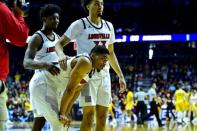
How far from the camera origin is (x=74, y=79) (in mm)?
5188

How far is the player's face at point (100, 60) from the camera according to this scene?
5.45m

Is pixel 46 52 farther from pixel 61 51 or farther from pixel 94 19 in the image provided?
pixel 94 19

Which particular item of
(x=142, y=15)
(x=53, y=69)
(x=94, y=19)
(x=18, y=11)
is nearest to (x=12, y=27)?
(x=18, y=11)

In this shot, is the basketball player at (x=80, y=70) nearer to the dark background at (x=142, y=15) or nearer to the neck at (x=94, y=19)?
the neck at (x=94, y=19)

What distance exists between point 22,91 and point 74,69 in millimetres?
21525

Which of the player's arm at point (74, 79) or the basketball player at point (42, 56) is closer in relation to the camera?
the player's arm at point (74, 79)

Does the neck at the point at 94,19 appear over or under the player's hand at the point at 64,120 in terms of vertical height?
over

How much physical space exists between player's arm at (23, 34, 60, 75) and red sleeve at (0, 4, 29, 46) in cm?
91

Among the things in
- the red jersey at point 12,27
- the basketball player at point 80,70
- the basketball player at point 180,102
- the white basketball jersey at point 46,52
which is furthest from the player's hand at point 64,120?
the basketball player at point 180,102

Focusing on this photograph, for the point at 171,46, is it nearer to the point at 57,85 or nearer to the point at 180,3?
the point at 180,3

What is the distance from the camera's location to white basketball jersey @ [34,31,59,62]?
5466 mm

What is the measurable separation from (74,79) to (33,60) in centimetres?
49

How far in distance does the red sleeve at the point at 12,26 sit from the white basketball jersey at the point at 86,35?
2023mm

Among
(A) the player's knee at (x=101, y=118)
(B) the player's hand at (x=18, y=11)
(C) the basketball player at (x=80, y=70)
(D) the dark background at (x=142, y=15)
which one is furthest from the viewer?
(D) the dark background at (x=142, y=15)
